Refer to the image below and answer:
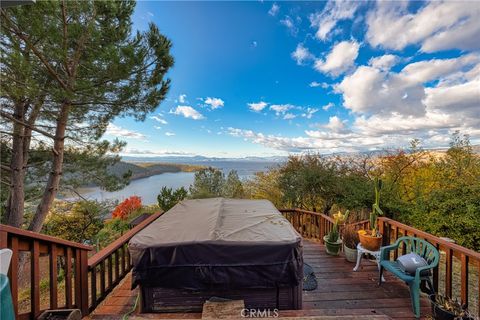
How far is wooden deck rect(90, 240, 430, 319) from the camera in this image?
2.10 metres

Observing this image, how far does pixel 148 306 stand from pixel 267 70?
861 centimetres

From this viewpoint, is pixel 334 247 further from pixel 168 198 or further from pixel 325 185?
pixel 168 198

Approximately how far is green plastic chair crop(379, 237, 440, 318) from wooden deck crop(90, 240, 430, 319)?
0.68ft

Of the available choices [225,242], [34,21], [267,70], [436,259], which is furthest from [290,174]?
[34,21]

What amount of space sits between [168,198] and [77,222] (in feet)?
31.0

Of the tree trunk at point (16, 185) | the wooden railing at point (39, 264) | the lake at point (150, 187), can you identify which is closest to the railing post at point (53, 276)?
the wooden railing at point (39, 264)

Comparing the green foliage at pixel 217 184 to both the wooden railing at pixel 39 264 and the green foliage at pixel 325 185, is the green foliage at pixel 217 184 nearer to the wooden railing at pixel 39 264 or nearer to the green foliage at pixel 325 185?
the green foliage at pixel 325 185

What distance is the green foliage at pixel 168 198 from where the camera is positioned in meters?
5.94

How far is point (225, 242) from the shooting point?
6.93 ft

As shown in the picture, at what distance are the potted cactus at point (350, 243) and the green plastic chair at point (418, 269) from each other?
726mm

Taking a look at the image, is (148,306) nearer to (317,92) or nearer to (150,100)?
(150,100)

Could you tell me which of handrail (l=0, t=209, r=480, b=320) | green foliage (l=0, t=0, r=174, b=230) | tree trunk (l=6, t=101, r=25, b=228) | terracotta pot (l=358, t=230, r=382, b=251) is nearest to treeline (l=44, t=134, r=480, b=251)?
handrail (l=0, t=209, r=480, b=320)

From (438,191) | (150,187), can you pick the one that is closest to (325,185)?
(438,191)

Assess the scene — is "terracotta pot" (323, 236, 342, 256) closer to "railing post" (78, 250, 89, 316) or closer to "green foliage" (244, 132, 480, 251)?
"green foliage" (244, 132, 480, 251)
